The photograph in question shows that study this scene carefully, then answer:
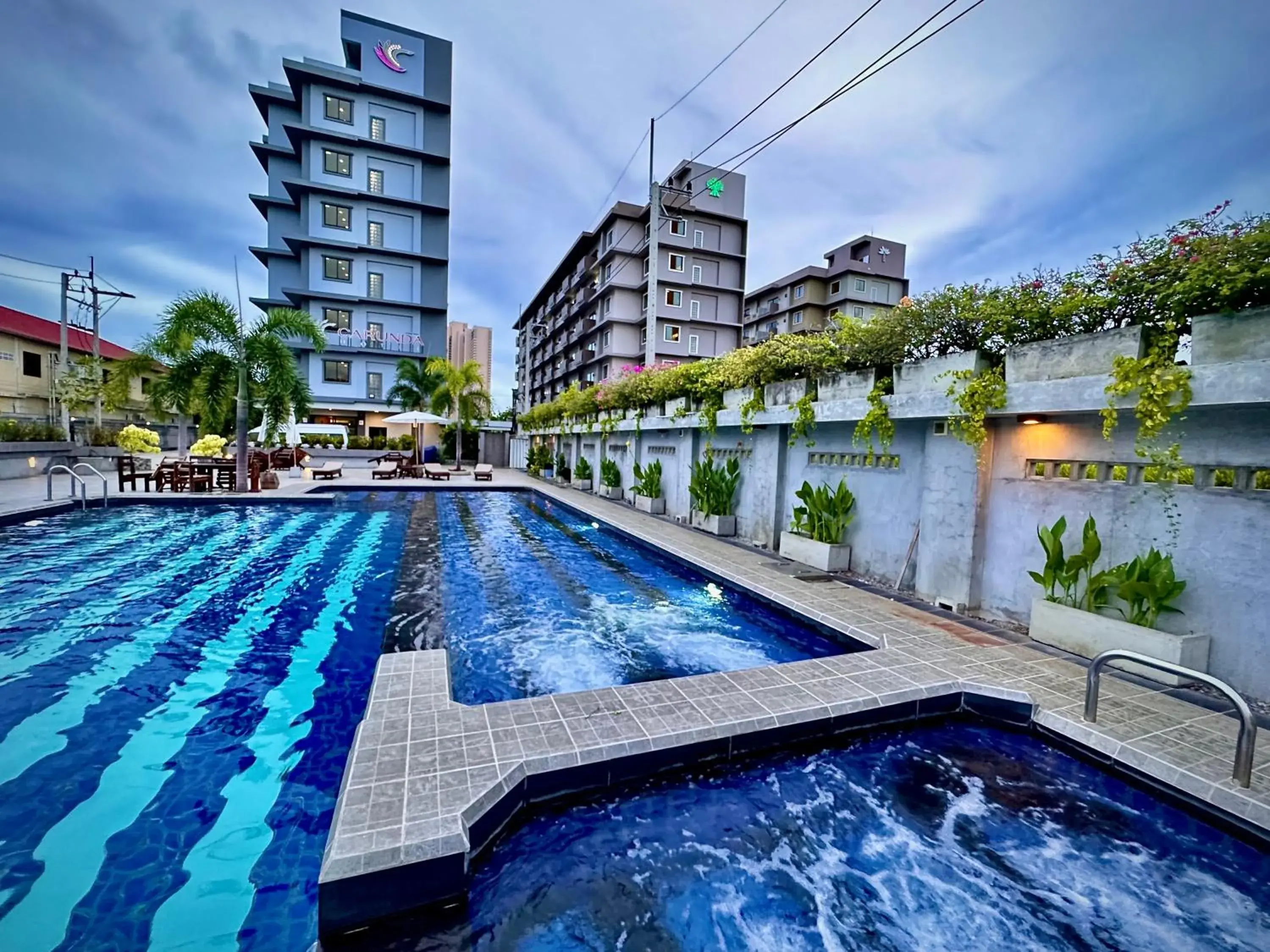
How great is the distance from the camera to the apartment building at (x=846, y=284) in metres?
45.0

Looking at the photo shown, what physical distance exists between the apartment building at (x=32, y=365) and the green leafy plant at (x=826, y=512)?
3416cm

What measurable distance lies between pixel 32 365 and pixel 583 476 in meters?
33.2

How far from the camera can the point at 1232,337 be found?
4.06 metres

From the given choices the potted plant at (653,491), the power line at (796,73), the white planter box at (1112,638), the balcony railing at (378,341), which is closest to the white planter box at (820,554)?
the white planter box at (1112,638)

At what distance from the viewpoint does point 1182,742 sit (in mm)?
3512

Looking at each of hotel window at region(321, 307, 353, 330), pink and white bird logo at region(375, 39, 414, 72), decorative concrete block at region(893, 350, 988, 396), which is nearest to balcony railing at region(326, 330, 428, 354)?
hotel window at region(321, 307, 353, 330)

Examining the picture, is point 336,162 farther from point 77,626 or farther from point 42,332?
point 77,626

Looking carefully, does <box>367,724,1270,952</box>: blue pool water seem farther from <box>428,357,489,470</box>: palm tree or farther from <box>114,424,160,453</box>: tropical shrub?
<box>428,357,489,470</box>: palm tree

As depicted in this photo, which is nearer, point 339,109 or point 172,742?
point 172,742

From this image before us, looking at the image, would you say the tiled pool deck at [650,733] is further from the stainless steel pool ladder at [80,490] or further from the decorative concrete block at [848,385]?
the stainless steel pool ladder at [80,490]

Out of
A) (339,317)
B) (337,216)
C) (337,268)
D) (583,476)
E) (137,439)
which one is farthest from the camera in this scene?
(339,317)

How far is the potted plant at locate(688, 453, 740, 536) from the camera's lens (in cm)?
1137

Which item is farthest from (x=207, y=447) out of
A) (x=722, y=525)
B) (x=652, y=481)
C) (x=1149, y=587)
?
(x=1149, y=587)

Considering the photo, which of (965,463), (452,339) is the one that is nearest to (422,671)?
(965,463)
